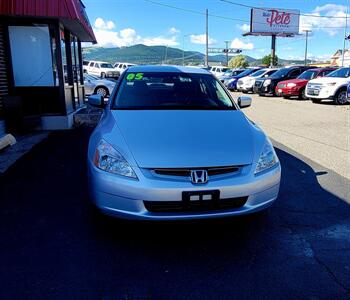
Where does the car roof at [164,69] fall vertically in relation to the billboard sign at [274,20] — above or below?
below

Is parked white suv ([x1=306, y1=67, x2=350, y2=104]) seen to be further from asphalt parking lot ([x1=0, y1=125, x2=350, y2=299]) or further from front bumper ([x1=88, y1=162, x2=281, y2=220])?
front bumper ([x1=88, y1=162, x2=281, y2=220])

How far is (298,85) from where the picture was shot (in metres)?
18.9

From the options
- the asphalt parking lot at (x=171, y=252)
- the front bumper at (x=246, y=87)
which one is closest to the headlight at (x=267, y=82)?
the front bumper at (x=246, y=87)

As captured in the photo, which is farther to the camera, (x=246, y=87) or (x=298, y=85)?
(x=246, y=87)

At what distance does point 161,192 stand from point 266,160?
1.12 metres

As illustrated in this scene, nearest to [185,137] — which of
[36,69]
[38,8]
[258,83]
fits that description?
[38,8]

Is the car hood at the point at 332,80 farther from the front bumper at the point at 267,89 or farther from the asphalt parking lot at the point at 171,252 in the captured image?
the asphalt parking lot at the point at 171,252

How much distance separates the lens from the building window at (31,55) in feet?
30.0

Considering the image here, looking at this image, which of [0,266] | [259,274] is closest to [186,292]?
[259,274]

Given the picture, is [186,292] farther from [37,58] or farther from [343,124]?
[343,124]

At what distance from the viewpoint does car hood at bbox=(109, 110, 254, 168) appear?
3.13 metres

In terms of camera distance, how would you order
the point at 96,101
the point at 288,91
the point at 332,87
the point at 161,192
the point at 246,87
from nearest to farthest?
the point at 161,192 < the point at 96,101 < the point at 332,87 < the point at 288,91 < the point at 246,87

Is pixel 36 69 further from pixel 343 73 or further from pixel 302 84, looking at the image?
pixel 302 84

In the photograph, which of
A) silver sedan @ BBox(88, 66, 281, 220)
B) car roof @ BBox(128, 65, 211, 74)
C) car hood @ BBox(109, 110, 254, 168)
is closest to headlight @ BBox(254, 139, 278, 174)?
silver sedan @ BBox(88, 66, 281, 220)
